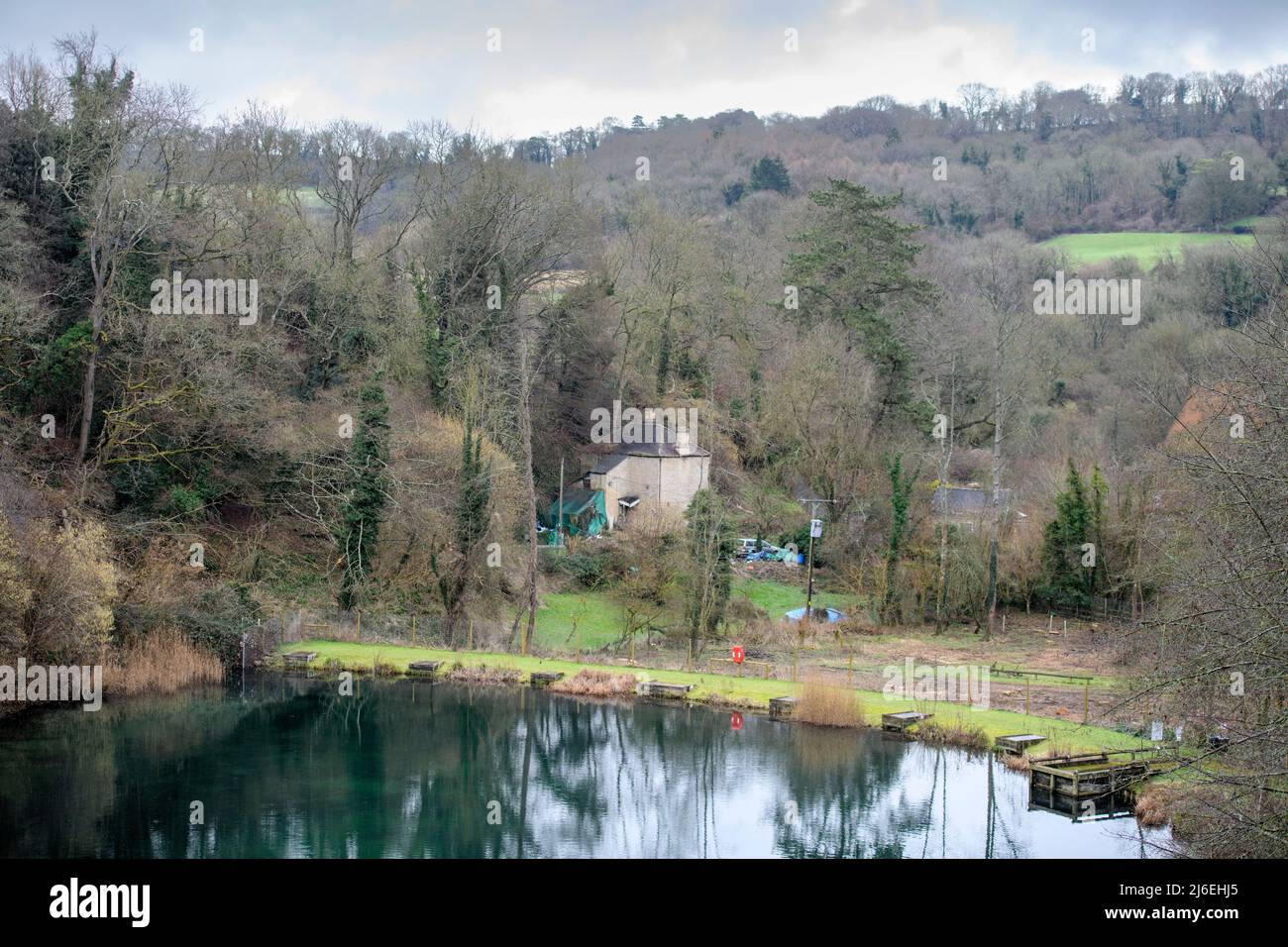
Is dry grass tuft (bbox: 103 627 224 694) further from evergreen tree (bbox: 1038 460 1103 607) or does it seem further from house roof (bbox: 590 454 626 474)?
evergreen tree (bbox: 1038 460 1103 607)

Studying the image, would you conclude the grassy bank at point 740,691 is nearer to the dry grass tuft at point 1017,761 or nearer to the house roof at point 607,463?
the dry grass tuft at point 1017,761

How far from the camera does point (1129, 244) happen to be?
67000 mm

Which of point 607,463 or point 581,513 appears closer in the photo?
point 581,513

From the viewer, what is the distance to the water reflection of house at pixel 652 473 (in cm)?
4000

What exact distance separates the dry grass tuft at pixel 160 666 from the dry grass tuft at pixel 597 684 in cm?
730

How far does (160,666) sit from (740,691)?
1178 centimetres

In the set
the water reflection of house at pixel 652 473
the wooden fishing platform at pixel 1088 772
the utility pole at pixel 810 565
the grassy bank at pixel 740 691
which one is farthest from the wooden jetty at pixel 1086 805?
the water reflection of house at pixel 652 473

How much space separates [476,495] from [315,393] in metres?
7.69

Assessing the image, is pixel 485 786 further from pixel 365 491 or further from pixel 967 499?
pixel 967 499

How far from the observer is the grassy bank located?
2080 centimetres

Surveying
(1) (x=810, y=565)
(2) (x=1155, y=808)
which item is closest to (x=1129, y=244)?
(1) (x=810, y=565)

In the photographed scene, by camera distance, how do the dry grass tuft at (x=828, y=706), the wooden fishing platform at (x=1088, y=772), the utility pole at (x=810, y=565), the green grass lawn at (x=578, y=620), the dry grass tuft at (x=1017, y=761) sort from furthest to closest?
the utility pole at (x=810, y=565), the green grass lawn at (x=578, y=620), the dry grass tuft at (x=828, y=706), the dry grass tuft at (x=1017, y=761), the wooden fishing platform at (x=1088, y=772)
